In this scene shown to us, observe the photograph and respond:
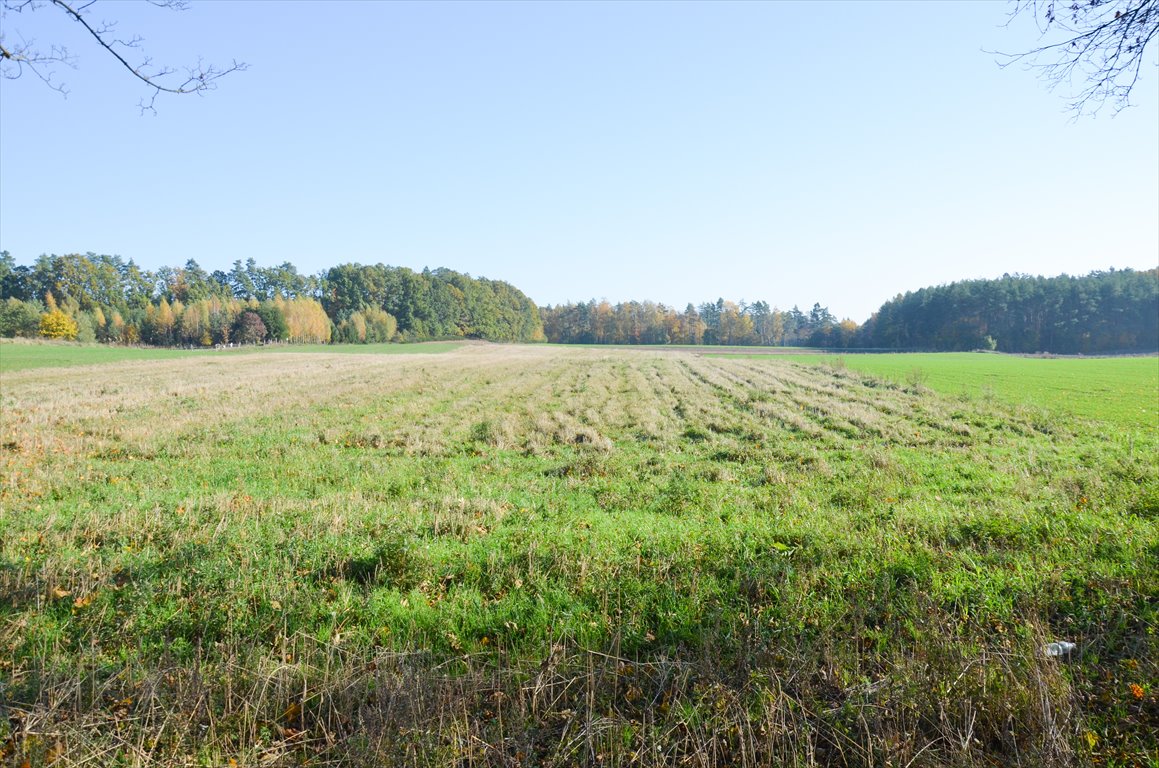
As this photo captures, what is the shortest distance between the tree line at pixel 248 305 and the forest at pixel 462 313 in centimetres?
30

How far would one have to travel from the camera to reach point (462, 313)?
15038 cm

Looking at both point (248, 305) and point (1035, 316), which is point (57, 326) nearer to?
point (248, 305)

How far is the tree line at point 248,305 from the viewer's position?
352ft

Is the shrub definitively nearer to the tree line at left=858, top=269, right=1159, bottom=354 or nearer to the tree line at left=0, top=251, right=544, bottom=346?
the tree line at left=0, top=251, right=544, bottom=346

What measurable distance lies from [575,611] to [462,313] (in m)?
151

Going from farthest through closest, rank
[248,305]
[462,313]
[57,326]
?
[462,313] → [248,305] → [57,326]

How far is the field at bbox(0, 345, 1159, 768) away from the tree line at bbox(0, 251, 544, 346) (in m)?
117

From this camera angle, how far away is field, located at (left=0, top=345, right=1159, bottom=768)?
3420mm

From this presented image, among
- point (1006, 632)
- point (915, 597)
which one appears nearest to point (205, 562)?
point (915, 597)

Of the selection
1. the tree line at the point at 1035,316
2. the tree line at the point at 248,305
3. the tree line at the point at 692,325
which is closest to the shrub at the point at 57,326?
the tree line at the point at 248,305

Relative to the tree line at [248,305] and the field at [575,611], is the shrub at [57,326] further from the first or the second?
the field at [575,611]

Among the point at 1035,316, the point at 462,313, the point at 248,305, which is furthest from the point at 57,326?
the point at 1035,316

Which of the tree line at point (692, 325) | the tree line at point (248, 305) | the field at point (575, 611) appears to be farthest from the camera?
the tree line at point (692, 325)

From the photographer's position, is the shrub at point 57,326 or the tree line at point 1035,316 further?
the tree line at point 1035,316
